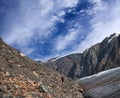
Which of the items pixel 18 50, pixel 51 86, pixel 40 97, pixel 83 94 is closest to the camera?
pixel 40 97

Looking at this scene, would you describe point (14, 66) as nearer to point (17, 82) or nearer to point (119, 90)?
point (17, 82)

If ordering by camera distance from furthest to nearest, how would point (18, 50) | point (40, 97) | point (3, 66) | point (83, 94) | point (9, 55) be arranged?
point (18, 50)
point (83, 94)
point (9, 55)
point (3, 66)
point (40, 97)

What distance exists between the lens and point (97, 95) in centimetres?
3133

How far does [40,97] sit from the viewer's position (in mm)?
25344

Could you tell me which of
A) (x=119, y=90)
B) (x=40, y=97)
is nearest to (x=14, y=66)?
(x=40, y=97)

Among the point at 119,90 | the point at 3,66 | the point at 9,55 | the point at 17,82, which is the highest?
the point at 9,55

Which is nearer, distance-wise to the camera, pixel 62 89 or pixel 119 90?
pixel 119 90

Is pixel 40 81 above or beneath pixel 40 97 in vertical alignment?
above

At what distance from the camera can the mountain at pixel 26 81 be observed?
2446 cm

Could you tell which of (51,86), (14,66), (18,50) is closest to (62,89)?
(51,86)

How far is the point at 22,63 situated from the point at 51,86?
465 cm

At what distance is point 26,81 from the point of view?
2742 cm

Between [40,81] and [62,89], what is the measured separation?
10.7 feet

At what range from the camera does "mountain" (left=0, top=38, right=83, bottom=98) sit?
80.2ft
